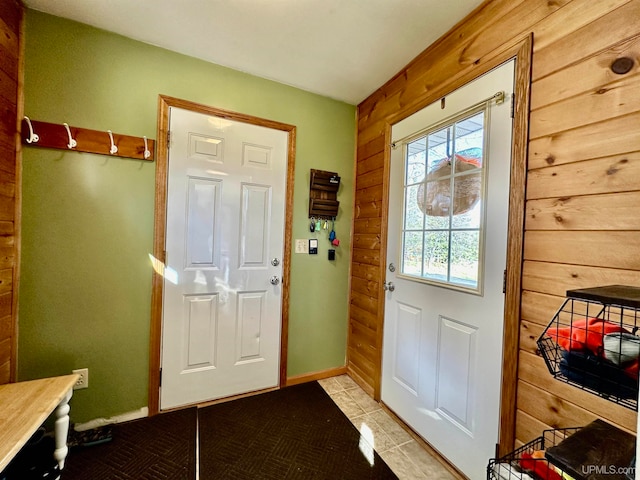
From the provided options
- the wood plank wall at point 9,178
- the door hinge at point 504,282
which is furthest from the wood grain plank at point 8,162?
the door hinge at point 504,282

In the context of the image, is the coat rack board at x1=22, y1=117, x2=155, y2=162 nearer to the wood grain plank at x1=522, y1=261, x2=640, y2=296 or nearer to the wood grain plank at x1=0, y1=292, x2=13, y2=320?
the wood grain plank at x1=0, y1=292, x2=13, y2=320

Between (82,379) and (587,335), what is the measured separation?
2.42 metres

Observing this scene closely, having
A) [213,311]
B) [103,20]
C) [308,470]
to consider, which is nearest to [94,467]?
[213,311]

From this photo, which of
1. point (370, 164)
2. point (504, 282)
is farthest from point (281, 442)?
point (370, 164)

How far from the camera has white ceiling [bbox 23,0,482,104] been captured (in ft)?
4.74

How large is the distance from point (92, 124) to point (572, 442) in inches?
102

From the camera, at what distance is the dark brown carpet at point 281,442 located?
1.42 m

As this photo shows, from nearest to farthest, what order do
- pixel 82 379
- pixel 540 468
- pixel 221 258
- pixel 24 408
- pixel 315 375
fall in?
1. pixel 540 468
2. pixel 24 408
3. pixel 82 379
4. pixel 221 258
5. pixel 315 375

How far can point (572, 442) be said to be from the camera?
28.4 inches

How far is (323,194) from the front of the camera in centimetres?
231

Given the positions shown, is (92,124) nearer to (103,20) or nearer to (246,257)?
(103,20)

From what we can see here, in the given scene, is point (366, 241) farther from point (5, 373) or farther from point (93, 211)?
point (5, 373)

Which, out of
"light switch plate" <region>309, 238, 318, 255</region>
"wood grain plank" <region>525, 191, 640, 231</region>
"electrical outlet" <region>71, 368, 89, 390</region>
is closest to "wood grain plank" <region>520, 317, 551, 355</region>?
"wood grain plank" <region>525, 191, 640, 231</region>

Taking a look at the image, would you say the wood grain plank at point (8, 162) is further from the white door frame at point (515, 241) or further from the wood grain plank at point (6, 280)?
the white door frame at point (515, 241)
